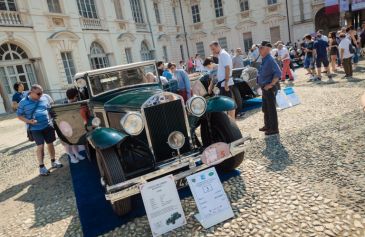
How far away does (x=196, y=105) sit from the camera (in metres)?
3.61

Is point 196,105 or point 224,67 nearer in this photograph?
point 196,105

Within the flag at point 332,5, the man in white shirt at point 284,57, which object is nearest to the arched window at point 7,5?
the man in white shirt at point 284,57

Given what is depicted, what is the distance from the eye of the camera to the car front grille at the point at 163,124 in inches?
136

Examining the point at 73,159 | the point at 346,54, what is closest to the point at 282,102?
the point at 346,54

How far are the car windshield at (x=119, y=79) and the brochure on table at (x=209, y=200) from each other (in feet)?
7.87

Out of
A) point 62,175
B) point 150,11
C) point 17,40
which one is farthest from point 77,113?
point 150,11

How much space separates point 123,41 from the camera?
20156mm

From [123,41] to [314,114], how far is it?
16687 mm

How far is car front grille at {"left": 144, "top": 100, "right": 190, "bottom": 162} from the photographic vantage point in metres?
3.46

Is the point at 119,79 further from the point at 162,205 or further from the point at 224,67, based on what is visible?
the point at 162,205

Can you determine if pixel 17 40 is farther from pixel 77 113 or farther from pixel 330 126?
pixel 330 126

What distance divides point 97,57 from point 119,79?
14717 mm

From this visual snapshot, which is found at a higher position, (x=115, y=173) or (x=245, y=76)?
(x=245, y=76)

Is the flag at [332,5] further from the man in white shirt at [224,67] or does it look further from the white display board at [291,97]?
the man in white shirt at [224,67]
